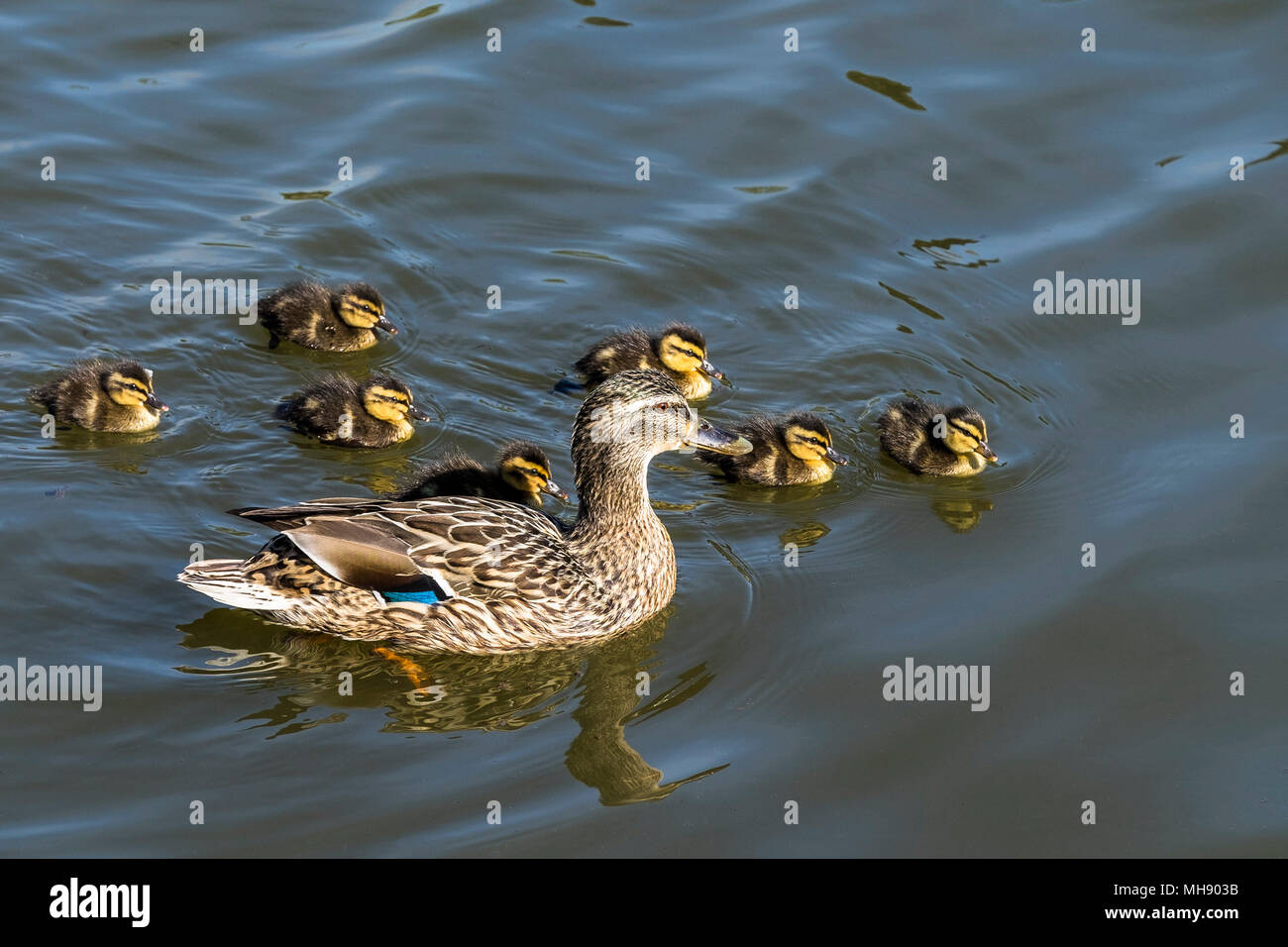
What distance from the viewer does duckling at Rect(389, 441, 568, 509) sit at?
708 cm

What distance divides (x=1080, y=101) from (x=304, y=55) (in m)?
4.98

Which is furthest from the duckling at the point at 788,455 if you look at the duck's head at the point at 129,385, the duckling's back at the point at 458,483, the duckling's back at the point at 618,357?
the duck's head at the point at 129,385

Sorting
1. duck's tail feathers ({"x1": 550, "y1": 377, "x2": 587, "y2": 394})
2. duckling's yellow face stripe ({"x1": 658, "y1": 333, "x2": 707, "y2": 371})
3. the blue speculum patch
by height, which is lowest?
the blue speculum patch

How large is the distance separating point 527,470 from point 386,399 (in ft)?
2.79

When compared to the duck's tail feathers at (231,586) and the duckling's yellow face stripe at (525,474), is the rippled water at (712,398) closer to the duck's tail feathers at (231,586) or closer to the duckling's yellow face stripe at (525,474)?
the duck's tail feathers at (231,586)

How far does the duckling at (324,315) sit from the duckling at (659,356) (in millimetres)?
1069

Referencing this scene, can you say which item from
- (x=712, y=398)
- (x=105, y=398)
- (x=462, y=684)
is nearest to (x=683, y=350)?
(x=712, y=398)

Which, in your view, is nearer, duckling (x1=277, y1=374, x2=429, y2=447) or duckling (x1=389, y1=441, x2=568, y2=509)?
duckling (x1=389, y1=441, x2=568, y2=509)

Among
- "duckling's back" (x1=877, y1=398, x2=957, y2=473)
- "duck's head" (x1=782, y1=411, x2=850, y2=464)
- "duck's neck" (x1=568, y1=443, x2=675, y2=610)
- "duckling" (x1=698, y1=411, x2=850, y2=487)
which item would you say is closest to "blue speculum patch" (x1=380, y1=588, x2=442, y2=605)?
"duck's neck" (x1=568, y1=443, x2=675, y2=610)

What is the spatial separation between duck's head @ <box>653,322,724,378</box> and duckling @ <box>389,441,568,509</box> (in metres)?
1.06

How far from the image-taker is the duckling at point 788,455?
24.2ft

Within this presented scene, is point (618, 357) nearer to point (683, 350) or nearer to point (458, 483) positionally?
point (683, 350)

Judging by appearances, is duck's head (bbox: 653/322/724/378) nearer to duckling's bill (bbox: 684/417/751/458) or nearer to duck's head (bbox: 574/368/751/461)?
duckling's bill (bbox: 684/417/751/458)
